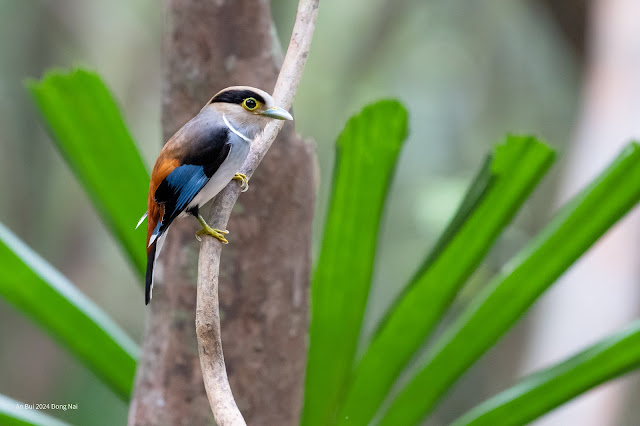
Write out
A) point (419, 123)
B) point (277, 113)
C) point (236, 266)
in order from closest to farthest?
point (277, 113) → point (236, 266) → point (419, 123)

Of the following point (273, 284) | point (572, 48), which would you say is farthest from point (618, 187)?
point (572, 48)

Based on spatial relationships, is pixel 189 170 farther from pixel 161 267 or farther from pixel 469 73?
pixel 469 73

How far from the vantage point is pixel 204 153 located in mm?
621

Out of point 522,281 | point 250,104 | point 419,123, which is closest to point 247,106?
point 250,104

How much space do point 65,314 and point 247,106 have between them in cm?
65

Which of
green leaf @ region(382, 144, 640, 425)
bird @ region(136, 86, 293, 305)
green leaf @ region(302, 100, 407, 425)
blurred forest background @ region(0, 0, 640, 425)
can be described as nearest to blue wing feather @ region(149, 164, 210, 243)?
bird @ region(136, 86, 293, 305)

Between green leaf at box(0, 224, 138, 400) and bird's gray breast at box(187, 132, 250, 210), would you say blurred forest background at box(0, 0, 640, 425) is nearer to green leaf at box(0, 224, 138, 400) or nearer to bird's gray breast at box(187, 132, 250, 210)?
green leaf at box(0, 224, 138, 400)

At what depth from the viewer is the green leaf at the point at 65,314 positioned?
1.08m

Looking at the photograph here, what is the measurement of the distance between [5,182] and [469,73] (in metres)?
4.00

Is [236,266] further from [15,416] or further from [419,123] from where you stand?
[419,123]

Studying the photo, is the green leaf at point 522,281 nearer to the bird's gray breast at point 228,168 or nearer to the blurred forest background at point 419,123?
the bird's gray breast at point 228,168

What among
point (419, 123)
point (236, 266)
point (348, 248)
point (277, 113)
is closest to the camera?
point (277, 113)

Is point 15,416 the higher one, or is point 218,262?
point 218,262

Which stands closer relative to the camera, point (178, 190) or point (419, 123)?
point (178, 190)
